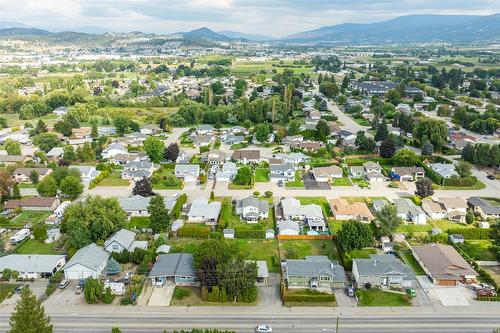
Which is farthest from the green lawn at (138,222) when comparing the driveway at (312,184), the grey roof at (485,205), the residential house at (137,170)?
the grey roof at (485,205)

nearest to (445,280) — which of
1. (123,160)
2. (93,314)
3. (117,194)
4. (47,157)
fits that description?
(93,314)

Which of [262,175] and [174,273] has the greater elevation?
[262,175]

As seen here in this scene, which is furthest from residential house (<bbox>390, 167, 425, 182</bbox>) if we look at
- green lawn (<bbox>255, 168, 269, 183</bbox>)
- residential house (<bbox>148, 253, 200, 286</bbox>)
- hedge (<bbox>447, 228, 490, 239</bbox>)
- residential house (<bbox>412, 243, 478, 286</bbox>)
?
residential house (<bbox>148, 253, 200, 286</bbox>)

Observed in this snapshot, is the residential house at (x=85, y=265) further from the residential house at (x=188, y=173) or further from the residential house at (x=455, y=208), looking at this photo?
the residential house at (x=455, y=208)

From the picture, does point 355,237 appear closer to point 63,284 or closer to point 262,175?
point 262,175

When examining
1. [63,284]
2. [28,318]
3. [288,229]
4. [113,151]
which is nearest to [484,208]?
[288,229]

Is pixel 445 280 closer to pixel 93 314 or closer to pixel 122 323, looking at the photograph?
pixel 122 323
